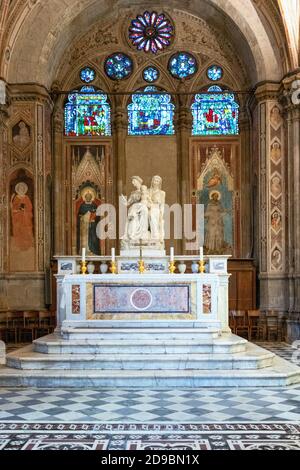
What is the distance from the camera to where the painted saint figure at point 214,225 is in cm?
2225

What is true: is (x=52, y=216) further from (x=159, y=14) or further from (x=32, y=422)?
(x=32, y=422)

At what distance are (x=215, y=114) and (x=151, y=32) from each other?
3.90 m

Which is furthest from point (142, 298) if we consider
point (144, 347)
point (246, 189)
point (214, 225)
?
point (246, 189)

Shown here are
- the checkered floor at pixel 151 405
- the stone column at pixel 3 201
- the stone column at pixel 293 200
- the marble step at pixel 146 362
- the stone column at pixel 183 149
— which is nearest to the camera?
the checkered floor at pixel 151 405

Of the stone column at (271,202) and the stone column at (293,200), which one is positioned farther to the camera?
the stone column at (271,202)

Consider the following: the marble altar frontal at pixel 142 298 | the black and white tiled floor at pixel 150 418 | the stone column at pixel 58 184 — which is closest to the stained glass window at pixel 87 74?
the stone column at pixel 58 184

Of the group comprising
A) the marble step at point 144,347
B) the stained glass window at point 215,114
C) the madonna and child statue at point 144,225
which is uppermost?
the stained glass window at point 215,114

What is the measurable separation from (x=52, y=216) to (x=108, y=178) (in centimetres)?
247

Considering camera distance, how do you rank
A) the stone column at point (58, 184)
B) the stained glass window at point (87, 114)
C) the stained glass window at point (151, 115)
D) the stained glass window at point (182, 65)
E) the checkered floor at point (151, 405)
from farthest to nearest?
the stained glass window at point (182, 65), the stained glass window at point (151, 115), the stained glass window at point (87, 114), the stone column at point (58, 184), the checkered floor at point (151, 405)

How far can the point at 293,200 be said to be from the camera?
1862cm

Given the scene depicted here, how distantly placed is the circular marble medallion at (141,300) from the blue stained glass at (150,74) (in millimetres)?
11820

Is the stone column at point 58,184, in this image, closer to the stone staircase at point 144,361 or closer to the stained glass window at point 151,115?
the stained glass window at point 151,115

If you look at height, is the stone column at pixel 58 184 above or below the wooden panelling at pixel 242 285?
above

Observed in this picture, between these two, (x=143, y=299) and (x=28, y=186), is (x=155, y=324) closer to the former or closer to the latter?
(x=143, y=299)
